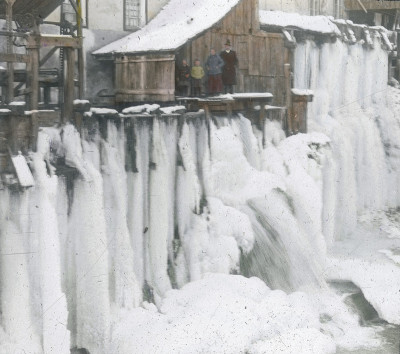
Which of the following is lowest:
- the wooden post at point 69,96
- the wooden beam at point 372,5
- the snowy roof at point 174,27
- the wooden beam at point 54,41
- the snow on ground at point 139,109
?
the snow on ground at point 139,109

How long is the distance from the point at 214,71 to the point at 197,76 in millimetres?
513

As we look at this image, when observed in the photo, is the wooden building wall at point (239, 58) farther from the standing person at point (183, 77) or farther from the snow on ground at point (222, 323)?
the snow on ground at point (222, 323)

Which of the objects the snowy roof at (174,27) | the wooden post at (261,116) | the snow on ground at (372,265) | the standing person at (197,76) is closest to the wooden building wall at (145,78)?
the snowy roof at (174,27)

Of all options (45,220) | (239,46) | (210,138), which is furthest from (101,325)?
(239,46)

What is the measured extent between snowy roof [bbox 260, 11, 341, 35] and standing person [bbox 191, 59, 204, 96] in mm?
3798

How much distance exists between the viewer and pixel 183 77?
19547mm

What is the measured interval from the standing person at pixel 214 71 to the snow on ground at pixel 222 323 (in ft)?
17.5

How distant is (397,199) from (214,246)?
12929 mm

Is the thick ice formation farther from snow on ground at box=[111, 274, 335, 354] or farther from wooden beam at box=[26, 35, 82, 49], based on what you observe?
wooden beam at box=[26, 35, 82, 49]

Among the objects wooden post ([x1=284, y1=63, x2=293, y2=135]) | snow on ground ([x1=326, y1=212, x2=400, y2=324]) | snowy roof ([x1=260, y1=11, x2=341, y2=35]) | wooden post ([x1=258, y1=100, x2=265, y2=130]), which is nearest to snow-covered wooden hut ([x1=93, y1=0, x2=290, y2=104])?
wooden post ([x1=284, y1=63, x2=293, y2=135])

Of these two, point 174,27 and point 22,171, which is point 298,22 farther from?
point 22,171

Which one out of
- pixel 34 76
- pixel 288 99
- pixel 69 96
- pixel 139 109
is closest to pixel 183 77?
pixel 288 99

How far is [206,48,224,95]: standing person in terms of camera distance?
1939 cm

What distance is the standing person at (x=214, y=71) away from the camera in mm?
19391
